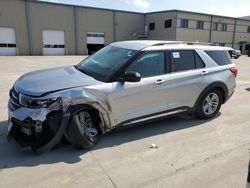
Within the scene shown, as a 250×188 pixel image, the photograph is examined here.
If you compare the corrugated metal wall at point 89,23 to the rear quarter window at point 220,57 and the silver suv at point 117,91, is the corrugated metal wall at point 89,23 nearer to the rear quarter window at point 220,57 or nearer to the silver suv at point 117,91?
the rear quarter window at point 220,57

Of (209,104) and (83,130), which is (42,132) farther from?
(209,104)

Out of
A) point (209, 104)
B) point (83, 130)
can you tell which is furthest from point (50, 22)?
point (83, 130)

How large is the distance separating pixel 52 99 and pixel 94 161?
110 cm

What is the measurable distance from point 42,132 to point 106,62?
1.77 meters

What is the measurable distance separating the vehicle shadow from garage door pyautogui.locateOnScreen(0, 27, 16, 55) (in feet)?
93.6

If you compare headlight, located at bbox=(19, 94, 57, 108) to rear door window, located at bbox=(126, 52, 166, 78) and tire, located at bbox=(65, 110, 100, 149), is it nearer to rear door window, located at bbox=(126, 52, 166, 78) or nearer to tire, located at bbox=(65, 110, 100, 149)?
tire, located at bbox=(65, 110, 100, 149)

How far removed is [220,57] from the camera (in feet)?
18.0

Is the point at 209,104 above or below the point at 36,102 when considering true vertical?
below

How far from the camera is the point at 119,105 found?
3941 millimetres

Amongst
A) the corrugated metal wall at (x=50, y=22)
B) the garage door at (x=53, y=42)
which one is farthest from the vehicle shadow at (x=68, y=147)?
the garage door at (x=53, y=42)

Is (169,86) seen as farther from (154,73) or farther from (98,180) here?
(98,180)

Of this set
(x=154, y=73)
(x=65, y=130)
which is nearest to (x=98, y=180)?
(x=65, y=130)

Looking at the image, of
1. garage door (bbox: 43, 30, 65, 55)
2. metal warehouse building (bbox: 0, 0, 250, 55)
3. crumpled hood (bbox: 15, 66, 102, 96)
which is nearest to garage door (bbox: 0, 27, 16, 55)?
metal warehouse building (bbox: 0, 0, 250, 55)

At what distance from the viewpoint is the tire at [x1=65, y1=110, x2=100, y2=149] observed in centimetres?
351
